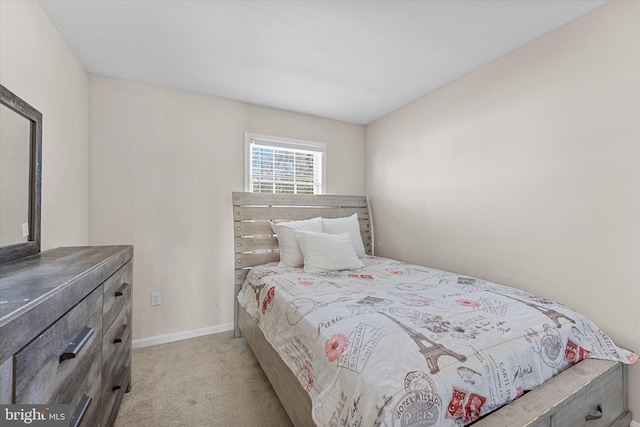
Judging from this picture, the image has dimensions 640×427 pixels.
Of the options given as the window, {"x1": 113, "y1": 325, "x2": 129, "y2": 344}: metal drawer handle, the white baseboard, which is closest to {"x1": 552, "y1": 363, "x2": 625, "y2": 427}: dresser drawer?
{"x1": 113, "y1": 325, "x2": 129, "y2": 344}: metal drawer handle

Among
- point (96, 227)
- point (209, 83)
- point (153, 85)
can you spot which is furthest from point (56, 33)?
point (96, 227)

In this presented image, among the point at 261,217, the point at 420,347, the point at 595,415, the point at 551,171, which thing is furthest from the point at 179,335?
the point at 551,171

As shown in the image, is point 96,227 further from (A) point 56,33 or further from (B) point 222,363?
(B) point 222,363

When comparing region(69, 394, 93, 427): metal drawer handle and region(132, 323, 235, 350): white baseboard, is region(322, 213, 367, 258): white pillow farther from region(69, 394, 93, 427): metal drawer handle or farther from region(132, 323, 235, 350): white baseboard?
region(69, 394, 93, 427): metal drawer handle

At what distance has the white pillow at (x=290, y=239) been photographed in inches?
102

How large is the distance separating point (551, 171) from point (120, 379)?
2.96 metres

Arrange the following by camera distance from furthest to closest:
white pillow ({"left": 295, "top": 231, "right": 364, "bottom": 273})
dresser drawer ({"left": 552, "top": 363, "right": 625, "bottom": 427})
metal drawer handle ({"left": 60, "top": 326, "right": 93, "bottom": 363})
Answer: white pillow ({"left": 295, "top": 231, "right": 364, "bottom": 273}) → dresser drawer ({"left": 552, "top": 363, "right": 625, "bottom": 427}) → metal drawer handle ({"left": 60, "top": 326, "right": 93, "bottom": 363})

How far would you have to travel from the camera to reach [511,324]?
4.12 feet

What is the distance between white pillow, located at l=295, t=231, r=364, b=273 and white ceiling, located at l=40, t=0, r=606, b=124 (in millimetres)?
1444

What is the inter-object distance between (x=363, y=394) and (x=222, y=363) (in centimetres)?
168

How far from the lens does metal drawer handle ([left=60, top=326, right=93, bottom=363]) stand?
803 millimetres

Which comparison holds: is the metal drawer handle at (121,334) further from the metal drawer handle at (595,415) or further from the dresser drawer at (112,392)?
the metal drawer handle at (595,415)

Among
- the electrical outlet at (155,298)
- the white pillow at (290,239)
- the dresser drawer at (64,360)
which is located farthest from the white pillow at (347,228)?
the dresser drawer at (64,360)

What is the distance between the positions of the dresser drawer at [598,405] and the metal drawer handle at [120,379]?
202cm
